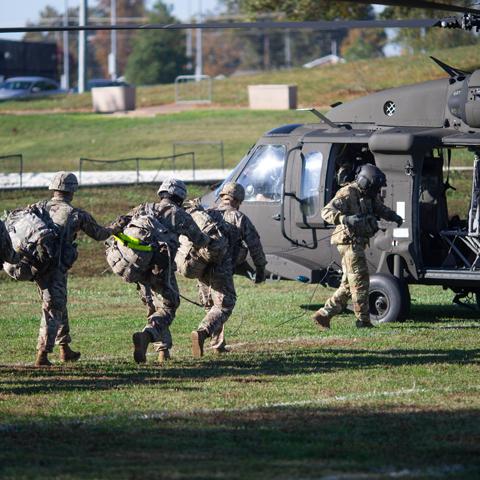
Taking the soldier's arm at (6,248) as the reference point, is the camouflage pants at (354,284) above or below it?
below

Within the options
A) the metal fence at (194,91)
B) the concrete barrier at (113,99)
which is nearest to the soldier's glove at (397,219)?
the concrete barrier at (113,99)

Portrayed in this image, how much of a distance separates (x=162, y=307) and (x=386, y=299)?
3812 mm

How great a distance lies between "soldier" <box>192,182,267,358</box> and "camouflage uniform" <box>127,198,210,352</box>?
0.44 meters

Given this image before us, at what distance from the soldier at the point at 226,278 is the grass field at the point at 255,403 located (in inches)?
8.9

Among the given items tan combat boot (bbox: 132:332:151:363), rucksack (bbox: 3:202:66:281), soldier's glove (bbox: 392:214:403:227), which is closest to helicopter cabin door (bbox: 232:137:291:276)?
soldier's glove (bbox: 392:214:403:227)

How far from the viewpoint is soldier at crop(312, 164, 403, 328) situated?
47.1ft

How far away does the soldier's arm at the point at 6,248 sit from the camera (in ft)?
37.1

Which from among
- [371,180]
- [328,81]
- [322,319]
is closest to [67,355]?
[322,319]

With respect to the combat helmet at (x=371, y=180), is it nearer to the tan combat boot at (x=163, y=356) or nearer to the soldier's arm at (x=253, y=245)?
the soldier's arm at (x=253, y=245)

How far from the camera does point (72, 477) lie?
7715 millimetres

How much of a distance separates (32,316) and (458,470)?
9.71m

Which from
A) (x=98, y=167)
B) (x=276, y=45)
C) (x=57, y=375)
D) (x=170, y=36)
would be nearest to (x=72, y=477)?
(x=57, y=375)

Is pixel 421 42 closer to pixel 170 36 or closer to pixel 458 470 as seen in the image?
pixel 170 36

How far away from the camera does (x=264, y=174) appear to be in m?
16.7
